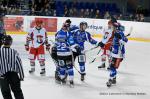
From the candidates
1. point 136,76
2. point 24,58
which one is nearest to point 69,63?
point 136,76

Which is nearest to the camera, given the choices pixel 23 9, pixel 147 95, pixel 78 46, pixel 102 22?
pixel 147 95

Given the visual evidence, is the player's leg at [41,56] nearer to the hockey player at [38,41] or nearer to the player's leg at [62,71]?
the hockey player at [38,41]

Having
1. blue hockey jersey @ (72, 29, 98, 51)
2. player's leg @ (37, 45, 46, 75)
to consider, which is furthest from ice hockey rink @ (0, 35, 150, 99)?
blue hockey jersey @ (72, 29, 98, 51)

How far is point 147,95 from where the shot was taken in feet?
25.8

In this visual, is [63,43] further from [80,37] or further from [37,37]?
[37,37]

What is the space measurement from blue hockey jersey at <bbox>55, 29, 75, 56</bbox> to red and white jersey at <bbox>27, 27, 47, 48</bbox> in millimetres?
1168

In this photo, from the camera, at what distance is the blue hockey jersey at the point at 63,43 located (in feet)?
26.4

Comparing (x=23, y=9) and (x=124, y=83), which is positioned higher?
(x=23, y=9)

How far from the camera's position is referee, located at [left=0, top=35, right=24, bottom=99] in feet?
19.3

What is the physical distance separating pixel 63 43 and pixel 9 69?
7.67 ft

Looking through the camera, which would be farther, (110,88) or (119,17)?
Answer: (119,17)

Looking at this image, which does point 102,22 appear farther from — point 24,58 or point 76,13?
point 24,58

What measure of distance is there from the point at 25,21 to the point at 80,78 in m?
8.91

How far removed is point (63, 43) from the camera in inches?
318
